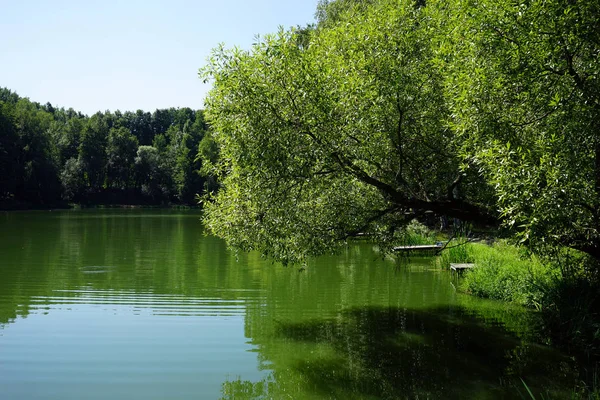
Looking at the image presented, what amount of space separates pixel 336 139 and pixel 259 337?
19.8ft

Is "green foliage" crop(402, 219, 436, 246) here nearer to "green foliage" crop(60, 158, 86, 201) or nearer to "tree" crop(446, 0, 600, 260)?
"tree" crop(446, 0, 600, 260)

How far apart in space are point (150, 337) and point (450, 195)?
968cm

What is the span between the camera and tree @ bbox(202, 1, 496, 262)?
46.4 ft

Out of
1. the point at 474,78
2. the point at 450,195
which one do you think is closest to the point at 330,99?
the point at 474,78

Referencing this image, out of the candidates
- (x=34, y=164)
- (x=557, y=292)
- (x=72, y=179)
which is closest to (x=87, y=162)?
(x=72, y=179)

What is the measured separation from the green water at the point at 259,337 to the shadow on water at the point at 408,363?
5cm

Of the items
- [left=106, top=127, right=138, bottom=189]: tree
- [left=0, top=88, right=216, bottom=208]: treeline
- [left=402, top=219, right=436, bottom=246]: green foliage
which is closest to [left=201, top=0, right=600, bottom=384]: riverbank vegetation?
[left=402, top=219, right=436, bottom=246]: green foliage

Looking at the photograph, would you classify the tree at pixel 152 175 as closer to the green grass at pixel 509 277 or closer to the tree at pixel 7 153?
the tree at pixel 7 153

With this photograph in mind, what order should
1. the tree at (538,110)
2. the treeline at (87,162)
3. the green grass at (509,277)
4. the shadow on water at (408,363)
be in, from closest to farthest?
the tree at (538,110), the shadow on water at (408,363), the green grass at (509,277), the treeline at (87,162)

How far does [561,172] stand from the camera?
10680 mm

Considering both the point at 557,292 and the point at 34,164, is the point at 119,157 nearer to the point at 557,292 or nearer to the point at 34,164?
the point at 34,164

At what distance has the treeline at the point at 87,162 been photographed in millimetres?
95000

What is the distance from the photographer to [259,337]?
15.1m

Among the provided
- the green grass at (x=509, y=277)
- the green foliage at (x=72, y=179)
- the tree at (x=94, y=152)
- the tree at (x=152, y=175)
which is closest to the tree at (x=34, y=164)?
the green foliage at (x=72, y=179)
